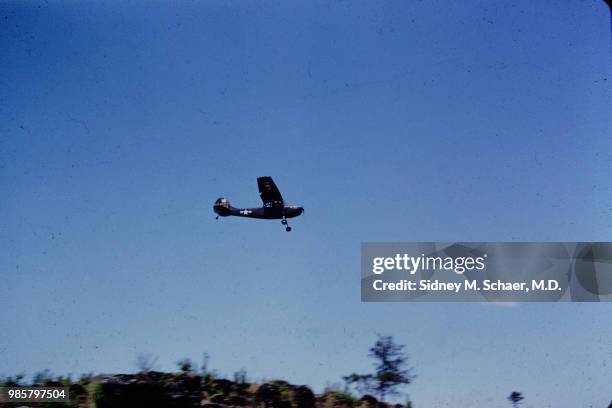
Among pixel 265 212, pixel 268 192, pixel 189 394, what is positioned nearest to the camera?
pixel 189 394

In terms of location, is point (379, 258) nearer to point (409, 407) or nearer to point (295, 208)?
point (409, 407)

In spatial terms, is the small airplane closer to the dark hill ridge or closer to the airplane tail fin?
the airplane tail fin

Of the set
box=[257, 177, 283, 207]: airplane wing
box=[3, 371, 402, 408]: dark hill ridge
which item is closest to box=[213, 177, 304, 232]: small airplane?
box=[257, 177, 283, 207]: airplane wing

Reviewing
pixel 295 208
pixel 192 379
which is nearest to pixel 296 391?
pixel 192 379

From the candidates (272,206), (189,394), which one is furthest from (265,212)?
(189,394)

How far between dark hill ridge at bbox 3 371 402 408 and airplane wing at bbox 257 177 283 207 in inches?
274

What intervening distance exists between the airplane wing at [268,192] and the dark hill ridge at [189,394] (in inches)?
274

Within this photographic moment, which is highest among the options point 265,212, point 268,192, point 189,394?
point 268,192

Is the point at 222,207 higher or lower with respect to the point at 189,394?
higher

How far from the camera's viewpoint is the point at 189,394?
13180 millimetres

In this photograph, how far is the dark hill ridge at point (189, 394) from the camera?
12625 millimetres

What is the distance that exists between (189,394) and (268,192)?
777 centimetres

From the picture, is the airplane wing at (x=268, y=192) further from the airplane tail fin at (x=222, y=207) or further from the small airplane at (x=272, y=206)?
the airplane tail fin at (x=222, y=207)

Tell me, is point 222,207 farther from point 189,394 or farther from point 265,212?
point 189,394
